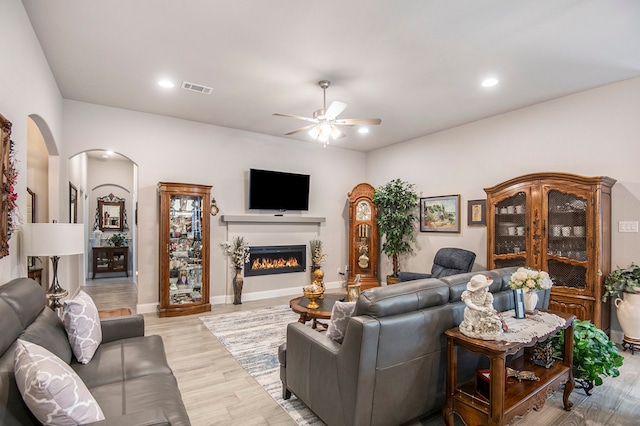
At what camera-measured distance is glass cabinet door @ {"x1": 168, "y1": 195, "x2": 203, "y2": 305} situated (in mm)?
4914

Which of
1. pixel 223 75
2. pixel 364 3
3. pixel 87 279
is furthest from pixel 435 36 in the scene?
pixel 87 279

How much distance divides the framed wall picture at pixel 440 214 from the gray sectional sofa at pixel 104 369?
467 cm

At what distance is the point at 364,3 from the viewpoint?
242 cm

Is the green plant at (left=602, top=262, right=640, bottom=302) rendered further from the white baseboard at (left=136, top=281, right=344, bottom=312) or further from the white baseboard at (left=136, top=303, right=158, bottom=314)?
the white baseboard at (left=136, top=303, right=158, bottom=314)

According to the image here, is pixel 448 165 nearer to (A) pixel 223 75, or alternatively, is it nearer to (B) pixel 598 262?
(B) pixel 598 262

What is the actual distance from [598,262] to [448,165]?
8.50 feet

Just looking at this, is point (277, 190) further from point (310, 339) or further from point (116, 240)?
point (116, 240)

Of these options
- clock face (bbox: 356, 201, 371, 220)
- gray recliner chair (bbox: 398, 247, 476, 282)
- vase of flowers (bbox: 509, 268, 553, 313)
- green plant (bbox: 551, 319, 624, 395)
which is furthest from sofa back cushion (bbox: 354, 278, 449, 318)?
clock face (bbox: 356, 201, 371, 220)

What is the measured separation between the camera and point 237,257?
18.1ft

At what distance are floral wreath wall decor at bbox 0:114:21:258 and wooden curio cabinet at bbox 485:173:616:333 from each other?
5.00 metres

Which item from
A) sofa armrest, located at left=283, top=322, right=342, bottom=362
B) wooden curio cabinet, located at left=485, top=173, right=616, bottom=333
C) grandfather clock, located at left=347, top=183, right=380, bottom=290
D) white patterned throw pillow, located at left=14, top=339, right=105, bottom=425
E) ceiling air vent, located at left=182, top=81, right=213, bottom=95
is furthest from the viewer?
grandfather clock, located at left=347, top=183, right=380, bottom=290

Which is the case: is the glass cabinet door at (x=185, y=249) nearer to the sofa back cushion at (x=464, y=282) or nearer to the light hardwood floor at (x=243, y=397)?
the light hardwood floor at (x=243, y=397)

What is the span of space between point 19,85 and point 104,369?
2146 millimetres

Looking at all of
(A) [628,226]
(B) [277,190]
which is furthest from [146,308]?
(A) [628,226]
